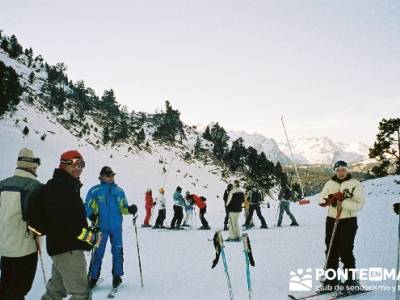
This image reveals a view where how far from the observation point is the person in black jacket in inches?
163

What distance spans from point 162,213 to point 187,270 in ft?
32.5

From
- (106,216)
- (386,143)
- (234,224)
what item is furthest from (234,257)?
(386,143)

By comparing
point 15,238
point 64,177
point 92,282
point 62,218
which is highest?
point 64,177

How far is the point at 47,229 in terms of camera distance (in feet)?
13.7

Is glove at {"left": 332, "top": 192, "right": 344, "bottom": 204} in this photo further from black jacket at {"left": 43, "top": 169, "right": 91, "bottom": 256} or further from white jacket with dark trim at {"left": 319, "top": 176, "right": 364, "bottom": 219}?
black jacket at {"left": 43, "top": 169, "right": 91, "bottom": 256}

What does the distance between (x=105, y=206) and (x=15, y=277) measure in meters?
2.45

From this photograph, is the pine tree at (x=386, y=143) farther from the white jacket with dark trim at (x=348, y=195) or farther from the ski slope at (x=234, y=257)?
the white jacket with dark trim at (x=348, y=195)

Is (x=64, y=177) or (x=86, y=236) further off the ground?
(x=64, y=177)

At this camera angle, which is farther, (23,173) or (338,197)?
(338,197)

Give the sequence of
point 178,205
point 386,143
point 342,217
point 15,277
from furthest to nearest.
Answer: point 386,143, point 178,205, point 342,217, point 15,277

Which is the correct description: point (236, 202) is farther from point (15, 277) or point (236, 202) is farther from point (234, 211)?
point (15, 277)

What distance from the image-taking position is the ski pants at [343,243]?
619 centimetres

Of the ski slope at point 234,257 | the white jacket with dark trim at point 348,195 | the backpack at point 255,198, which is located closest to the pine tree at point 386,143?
the ski slope at point 234,257

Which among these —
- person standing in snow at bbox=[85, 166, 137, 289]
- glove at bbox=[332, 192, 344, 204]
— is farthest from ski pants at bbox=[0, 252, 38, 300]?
glove at bbox=[332, 192, 344, 204]
